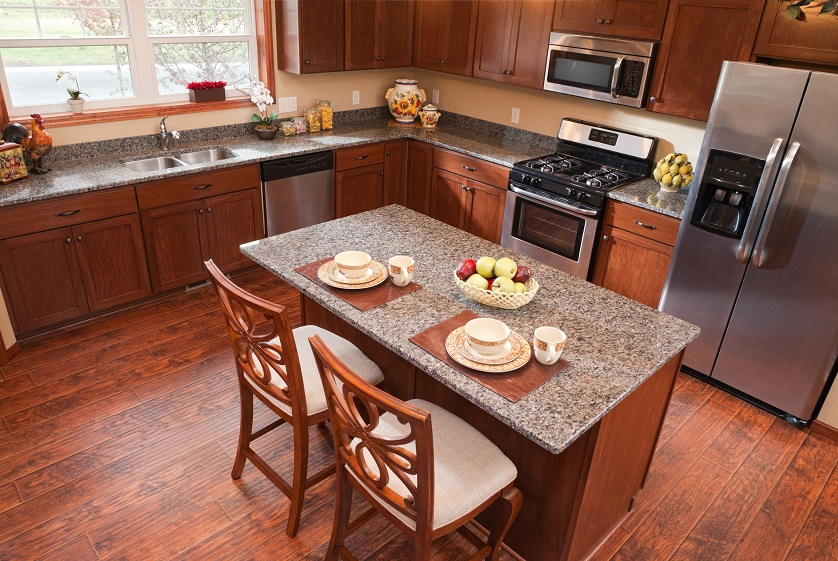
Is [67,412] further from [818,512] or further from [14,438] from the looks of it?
[818,512]

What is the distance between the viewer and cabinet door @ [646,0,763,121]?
3.07 meters

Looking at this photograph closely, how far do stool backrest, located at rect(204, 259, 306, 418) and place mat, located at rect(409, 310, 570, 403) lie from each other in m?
0.40

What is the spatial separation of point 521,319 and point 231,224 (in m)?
2.51

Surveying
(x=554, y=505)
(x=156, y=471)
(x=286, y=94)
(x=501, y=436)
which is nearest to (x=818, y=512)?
(x=554, y=505)

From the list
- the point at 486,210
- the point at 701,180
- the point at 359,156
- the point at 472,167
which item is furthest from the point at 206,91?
the point at 701,180

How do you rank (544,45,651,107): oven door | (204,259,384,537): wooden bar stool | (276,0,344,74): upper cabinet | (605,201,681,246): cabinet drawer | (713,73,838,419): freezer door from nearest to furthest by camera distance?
(204,259,384,537): wooden bar stool < (713,73,838,419): freezer door < (605,201,681,246): cabinet drawer < (544,45,651,107): oven door < (276,0,344,74): upper cabinet

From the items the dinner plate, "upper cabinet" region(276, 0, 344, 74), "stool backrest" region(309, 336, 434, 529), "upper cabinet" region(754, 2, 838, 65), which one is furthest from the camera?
"upper cabinet" region(276, 0, 344, 74)

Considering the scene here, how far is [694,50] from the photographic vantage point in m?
3.28

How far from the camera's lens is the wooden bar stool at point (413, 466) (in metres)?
1.55

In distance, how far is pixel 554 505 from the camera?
1986 millimetres

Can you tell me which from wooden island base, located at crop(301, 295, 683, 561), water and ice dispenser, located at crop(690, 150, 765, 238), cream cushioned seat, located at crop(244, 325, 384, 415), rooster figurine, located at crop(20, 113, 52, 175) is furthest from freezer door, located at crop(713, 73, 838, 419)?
rooster figurine, located at crop(20, 113, 52, 175)

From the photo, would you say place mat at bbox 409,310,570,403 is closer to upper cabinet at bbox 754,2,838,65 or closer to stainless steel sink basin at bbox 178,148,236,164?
upper cabinet at bbox 754,2,838,65

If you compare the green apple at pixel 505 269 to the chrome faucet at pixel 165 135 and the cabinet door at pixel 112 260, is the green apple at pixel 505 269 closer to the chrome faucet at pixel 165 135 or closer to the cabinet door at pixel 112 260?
the cabinet door at pixel 112 260

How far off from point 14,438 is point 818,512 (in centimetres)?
351
